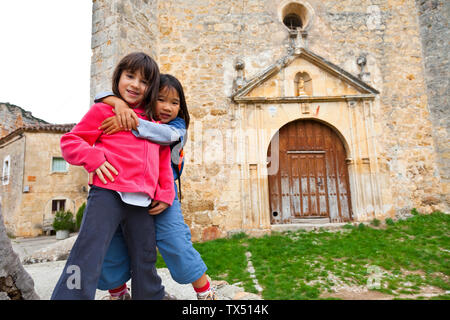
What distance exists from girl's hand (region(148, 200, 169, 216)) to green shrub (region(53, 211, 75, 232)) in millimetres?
11231

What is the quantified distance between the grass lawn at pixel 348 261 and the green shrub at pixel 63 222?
26.8ft

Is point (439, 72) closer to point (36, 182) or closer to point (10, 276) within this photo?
point (10, 276)

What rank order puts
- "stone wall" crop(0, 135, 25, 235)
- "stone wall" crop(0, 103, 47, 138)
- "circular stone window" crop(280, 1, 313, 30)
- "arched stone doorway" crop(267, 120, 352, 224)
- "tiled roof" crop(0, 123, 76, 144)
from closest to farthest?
1. "arched stone doorway" crop(267, 120, 352, 224)
2. "circular stone window" crop(280, 1, 313, 30)
3. "stone wall" crop(0, 135, 25, 235)
4. "tiled roof" crop(0, 123, 76, 144)
5. "stone wall" crop(0, 103, 47, 138)

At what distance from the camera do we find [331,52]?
639cm

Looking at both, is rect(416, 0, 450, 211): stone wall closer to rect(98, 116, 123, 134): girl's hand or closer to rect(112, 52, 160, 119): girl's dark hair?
rect(112, 52, 160, 119): girl's dark hair

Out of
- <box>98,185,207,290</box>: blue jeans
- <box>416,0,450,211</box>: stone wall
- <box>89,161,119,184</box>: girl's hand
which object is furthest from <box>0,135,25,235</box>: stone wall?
<box>416,0,450,211</box>: stone wall

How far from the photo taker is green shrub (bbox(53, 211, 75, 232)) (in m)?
10.7

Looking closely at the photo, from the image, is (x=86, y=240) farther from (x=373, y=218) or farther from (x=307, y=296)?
(x=373, y=218)

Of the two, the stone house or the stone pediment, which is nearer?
the stone pediment

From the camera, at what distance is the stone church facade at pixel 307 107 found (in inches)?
230

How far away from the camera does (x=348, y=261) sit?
157 inches

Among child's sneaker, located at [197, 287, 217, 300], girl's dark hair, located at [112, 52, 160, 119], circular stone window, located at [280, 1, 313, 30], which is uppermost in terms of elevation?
circular stone window, located at [280, 1, 313, 30]

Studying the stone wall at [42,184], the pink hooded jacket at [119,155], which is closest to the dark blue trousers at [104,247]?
the pink hooded jacket at [119,155]

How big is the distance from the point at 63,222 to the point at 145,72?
11.3m
